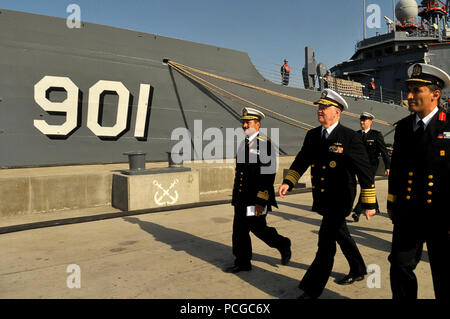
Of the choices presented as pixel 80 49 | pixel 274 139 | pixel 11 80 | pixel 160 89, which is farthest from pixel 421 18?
pixel 11 80

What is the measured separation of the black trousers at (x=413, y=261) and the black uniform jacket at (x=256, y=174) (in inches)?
46.3

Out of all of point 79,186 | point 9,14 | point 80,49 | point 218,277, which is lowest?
point 218,277

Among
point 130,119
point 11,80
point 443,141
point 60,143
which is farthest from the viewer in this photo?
point 130,119

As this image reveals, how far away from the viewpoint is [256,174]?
10.4 ft

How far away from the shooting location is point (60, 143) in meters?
Answer: 6.54

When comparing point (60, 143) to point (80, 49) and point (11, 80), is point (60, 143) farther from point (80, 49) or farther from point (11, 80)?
point (80, 49)

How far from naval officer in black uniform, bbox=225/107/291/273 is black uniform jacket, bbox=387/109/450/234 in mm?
1140

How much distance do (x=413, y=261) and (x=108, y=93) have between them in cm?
637

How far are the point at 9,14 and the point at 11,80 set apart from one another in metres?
1.19

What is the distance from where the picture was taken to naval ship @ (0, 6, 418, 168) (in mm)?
6195

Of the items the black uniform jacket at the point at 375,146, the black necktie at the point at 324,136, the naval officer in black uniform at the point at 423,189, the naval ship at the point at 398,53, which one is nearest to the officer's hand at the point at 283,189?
the black necktie at the point at 324,136

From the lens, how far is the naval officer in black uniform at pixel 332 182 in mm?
2590

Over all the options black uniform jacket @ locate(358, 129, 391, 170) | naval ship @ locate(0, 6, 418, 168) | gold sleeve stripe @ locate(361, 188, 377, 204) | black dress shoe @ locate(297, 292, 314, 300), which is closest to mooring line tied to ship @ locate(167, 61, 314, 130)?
naval ship @ locate(0, 6, 418, 168)

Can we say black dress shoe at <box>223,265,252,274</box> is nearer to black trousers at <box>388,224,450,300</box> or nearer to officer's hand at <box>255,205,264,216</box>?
officer's hand at <box>255,205,264,216</box>
